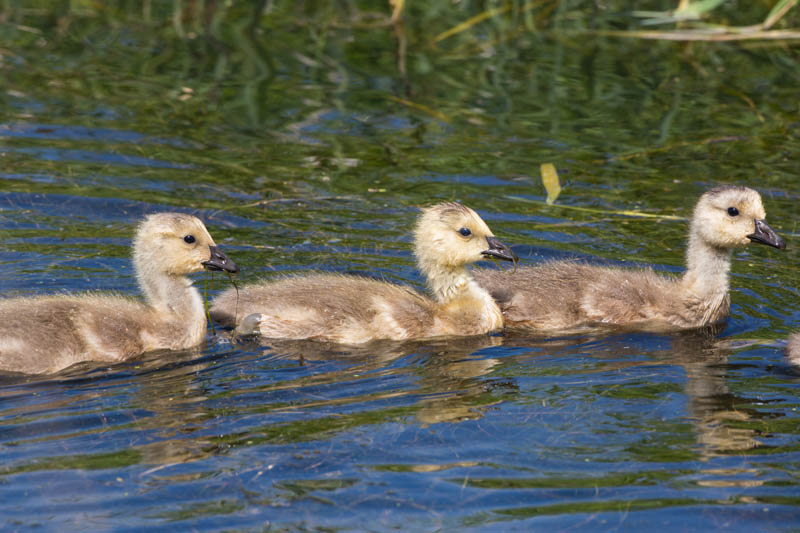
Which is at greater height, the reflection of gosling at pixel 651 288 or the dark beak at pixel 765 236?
the dark beak at pixel 765 236

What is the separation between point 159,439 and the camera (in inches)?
245

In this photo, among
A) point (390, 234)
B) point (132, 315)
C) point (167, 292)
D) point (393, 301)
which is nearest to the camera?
point (132, 315)

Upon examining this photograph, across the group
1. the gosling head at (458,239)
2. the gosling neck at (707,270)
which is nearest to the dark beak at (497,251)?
the gosling head at (458,239)

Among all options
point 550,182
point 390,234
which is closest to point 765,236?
point 550,182

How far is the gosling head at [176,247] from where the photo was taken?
7.72 meters

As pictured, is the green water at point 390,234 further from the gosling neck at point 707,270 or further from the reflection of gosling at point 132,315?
the gosling neck at point 707,270

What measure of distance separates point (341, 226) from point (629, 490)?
4.62 metres

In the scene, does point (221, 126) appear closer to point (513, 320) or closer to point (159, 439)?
point (513, 320)

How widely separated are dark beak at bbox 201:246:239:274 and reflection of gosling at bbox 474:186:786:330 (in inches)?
78.0

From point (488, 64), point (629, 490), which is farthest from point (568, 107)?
point (629, 490)

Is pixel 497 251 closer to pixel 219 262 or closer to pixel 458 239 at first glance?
pixel 458 239

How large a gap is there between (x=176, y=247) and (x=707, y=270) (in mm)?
3668

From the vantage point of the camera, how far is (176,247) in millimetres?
7730

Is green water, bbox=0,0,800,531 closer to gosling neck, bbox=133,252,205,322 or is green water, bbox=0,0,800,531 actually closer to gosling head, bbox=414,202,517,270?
gosling neck, bbox=133,252,205,322
